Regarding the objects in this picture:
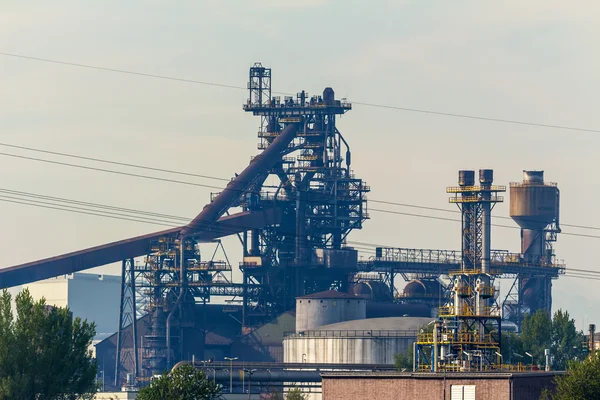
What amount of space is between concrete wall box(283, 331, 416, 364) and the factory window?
42.9 m

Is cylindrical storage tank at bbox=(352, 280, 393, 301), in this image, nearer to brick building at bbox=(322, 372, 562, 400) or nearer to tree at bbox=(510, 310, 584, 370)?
tree at bbox=(510, 310, 584, 370)

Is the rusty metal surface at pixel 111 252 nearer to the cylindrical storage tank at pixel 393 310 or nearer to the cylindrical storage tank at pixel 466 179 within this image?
the cylindrical storage tank at pixel 393 310

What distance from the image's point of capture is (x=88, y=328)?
70812 millimetres

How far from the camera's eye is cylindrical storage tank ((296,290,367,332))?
117 m

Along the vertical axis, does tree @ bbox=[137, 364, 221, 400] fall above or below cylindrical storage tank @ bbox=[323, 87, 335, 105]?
below

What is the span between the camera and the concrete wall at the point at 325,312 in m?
117

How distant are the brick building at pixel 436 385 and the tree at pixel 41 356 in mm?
13196

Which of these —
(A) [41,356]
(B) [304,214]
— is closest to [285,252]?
(B) [304,214]

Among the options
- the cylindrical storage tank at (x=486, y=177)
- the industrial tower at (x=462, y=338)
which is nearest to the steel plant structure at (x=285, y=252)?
the cylindrical storage tank at (x=486, y=177)

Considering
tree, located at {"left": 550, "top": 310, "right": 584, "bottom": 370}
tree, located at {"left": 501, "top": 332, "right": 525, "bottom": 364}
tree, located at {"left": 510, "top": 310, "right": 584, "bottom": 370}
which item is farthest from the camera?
tree, located at {"left": 550, "top": 310, "right": 584, "bottom": 370}

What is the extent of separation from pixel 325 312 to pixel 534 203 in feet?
97.4

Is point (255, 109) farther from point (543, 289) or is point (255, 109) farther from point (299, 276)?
point (543, 289)

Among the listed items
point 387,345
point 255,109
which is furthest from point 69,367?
point 255,109

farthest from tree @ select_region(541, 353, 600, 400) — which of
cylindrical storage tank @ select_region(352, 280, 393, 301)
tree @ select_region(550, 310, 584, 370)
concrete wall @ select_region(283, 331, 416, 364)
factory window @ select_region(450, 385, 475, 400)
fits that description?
cylindrical storage tank @ select_region(352, 280, 393, 301)
